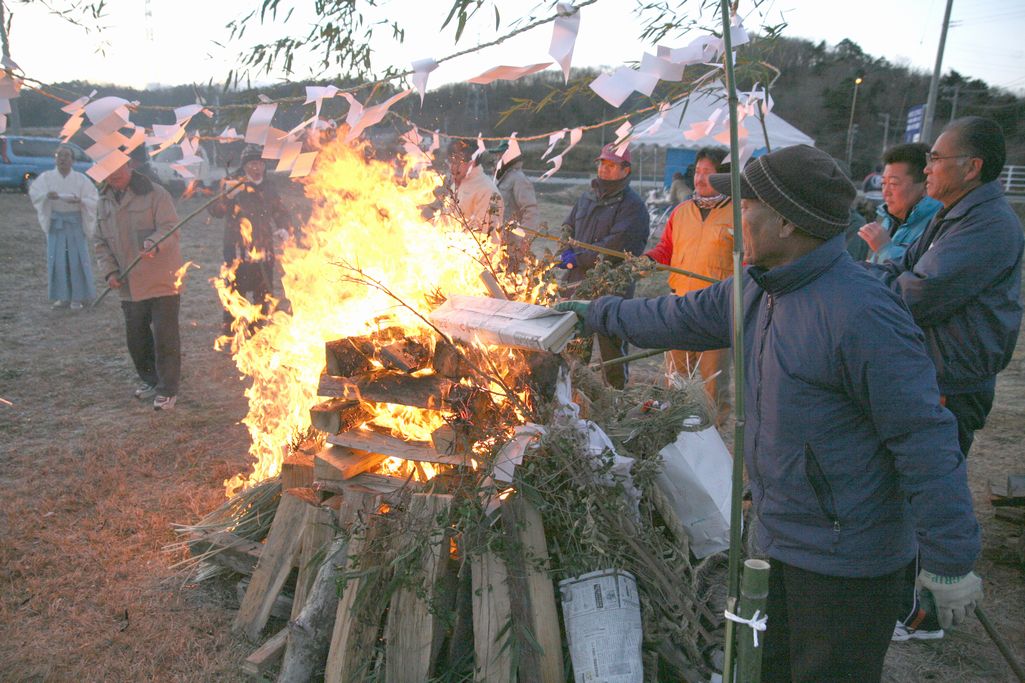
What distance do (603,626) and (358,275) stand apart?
6.41 feet

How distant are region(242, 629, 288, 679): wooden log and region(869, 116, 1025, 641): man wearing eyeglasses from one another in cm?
310

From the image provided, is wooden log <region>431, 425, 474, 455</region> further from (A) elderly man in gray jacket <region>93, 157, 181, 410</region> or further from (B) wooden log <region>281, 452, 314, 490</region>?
(A) elderly man in gray jacket <region>93, 157, 181, 410</region>

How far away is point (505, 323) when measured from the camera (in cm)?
262

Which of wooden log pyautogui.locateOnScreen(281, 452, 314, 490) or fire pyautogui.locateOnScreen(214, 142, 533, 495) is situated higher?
fire pyautogui.locateOnScreen(214, 142, 533, 495)

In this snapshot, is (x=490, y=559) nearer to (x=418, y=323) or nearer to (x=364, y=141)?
(x=418, y=323)

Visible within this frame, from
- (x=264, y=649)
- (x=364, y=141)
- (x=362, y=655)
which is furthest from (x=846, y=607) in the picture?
(x=364, y=141)

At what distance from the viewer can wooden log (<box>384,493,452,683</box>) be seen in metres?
2.66

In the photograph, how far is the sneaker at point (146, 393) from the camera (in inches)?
247

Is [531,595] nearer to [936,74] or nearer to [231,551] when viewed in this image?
[231,551]

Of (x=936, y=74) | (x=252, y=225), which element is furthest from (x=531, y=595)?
(x=936, y=74)

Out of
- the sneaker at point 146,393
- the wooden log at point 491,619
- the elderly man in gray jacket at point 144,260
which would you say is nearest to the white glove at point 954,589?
the wooden log at point 491,619

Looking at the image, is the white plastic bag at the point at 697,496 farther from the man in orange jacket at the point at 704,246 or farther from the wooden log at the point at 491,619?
the man in orange jacket at the point at 704,246

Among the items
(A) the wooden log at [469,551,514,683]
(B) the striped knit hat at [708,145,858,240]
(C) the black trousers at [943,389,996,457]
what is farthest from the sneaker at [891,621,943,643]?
(B) the striped knit hat at [708,145,858,240]

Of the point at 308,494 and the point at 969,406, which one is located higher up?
the point at 969,406
